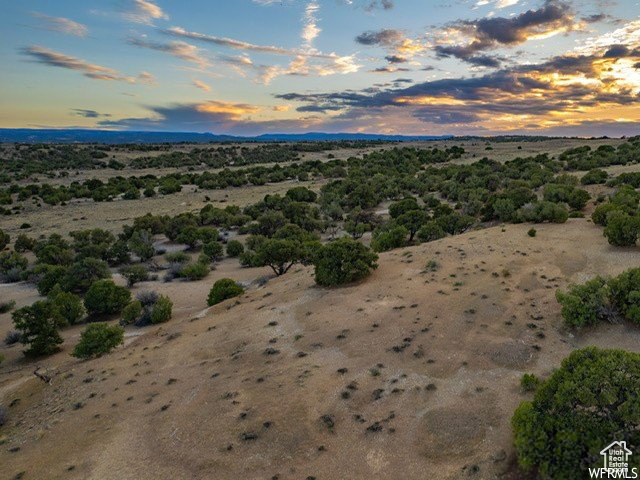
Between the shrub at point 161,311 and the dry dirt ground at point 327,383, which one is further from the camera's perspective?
the shrub at point 161,311

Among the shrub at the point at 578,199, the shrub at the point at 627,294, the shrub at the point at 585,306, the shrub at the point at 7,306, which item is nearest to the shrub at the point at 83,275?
the shrub at the point at 7,306

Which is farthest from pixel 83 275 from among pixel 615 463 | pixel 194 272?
pixel 615 463

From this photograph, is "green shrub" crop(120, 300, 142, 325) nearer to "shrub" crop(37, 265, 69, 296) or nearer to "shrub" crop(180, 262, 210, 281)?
"shrub" crop(180, 262, 210, 281)

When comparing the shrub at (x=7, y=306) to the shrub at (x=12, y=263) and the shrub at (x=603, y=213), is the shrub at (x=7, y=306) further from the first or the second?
the shrub at (x=603, y=213)

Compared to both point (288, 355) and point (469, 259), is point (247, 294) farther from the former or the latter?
point (469, 259)

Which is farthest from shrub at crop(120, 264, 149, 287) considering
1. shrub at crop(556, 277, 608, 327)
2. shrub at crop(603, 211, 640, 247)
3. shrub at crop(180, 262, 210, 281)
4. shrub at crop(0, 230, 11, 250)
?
shrub at crop(603, 211, 640, 247)

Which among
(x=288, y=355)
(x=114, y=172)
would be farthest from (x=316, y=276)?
(x=114, y=172)
